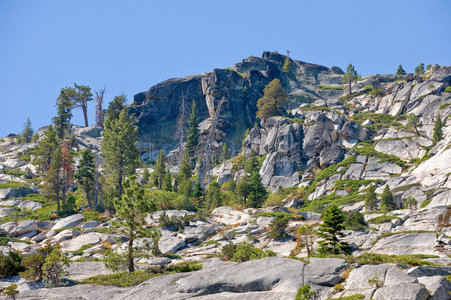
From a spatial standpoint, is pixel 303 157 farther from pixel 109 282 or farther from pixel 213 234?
pixel 109 282

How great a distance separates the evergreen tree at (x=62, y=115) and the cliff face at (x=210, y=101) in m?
25.9

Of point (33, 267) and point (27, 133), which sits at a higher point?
point (27, 133)

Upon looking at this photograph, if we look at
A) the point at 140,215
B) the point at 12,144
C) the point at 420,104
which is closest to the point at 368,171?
the point at 420,104

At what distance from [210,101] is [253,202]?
7201cm

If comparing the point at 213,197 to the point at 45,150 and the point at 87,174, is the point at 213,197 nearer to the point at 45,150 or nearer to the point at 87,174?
the point at 87,174

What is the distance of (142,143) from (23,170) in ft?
136

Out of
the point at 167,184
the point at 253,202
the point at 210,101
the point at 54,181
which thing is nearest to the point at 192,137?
the point at 210,101

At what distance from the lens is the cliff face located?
12200 cm

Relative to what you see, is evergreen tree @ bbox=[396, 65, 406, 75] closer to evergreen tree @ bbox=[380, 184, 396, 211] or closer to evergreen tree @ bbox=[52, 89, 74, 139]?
evergreen tree @ bbox=[380, 184, 396, 211]

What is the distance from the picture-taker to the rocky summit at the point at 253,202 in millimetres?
20922

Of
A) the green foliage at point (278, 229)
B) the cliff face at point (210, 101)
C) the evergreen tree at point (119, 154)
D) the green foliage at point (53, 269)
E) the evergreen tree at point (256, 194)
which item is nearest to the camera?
the green foliage at point (53, 269)

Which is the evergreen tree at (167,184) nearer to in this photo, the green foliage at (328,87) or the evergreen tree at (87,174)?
the evergreen tree at (87,174)

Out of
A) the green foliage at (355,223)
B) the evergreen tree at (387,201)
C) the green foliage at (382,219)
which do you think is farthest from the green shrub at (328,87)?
the green foliage at (355,223)

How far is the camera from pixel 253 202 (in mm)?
61688
